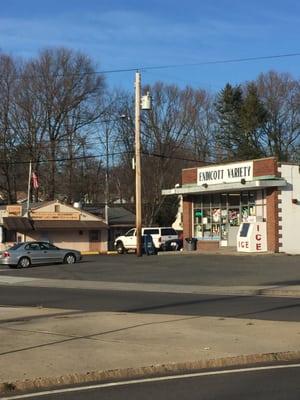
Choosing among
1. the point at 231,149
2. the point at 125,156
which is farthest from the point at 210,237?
the point at 231,149

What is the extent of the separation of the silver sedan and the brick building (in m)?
8.74

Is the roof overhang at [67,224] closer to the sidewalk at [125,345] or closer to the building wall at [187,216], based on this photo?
the building wall at [187,216]

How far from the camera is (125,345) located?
9.70m

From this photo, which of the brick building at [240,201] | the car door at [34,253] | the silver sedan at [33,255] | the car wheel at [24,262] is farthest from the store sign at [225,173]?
the car wheel at [24,262]

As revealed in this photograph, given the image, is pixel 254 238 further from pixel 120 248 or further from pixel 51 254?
pixel 120 248

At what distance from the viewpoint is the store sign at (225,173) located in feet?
122

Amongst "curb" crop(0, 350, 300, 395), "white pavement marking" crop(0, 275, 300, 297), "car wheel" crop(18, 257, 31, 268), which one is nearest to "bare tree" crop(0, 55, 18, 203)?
"car wheel" crop(18, 257, 31, 268)

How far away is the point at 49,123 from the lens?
64.6 meters

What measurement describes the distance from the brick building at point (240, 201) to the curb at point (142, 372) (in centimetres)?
2630

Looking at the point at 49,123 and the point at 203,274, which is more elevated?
the point at 49,123

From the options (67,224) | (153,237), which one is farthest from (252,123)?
(153,237)

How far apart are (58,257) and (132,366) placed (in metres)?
28.5

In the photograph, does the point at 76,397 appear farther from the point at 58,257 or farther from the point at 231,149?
the point at 231,149

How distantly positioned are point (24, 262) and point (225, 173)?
12839mm
